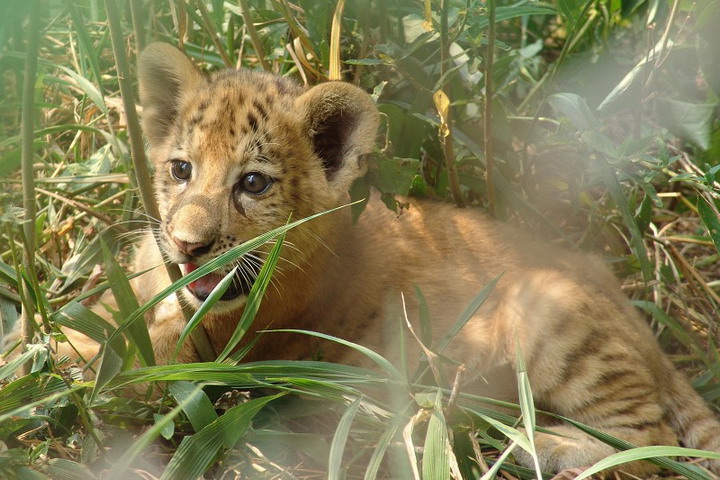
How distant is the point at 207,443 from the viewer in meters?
2.94

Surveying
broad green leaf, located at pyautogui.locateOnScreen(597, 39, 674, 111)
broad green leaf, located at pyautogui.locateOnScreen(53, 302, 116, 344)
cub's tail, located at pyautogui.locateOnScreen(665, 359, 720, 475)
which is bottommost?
cub's tail, located at pyautogui.locateOnScreen(665, 359, 720, 475)

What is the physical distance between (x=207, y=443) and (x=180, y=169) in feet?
4.69

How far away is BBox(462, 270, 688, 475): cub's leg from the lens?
4.01 meters

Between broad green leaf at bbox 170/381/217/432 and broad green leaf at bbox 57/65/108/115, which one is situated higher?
broad green leaf at bbox 57/65/108/115

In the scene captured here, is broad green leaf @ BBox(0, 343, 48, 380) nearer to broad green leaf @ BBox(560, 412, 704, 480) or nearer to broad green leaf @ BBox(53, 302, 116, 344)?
broad green leaf @ BBox(53, 302, 116, 344)

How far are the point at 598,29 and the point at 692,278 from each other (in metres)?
1.88

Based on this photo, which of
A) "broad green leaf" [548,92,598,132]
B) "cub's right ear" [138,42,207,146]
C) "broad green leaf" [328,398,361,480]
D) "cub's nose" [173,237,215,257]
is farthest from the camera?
"broad green leaf" [548,92,598,132]

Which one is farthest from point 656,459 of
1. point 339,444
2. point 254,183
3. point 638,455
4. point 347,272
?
point 254,183

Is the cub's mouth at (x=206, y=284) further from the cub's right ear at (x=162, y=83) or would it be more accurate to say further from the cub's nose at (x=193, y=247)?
the cub's right ear at (x=162, y=83)

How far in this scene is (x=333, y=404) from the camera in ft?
11.7

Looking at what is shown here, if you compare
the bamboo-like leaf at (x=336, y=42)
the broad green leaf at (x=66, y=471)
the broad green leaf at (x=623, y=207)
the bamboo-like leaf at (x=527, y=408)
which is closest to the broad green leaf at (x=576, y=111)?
the broad green leaf at (x=623, y=207)

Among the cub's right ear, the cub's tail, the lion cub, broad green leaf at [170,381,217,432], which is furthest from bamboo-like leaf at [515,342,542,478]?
the cub's right ear

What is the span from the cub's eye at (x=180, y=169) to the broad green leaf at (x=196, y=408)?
3.61 feet

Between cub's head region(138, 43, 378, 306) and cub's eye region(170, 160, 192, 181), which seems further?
cub's eye region(170, 160, 192, 181)
